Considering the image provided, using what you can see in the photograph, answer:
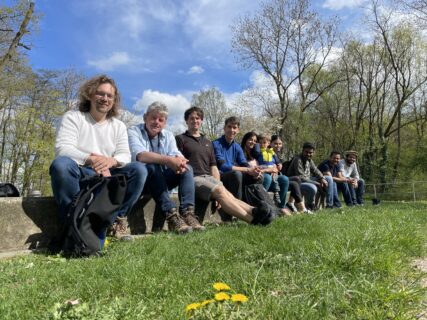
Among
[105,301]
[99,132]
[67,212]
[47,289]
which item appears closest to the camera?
[105,301]

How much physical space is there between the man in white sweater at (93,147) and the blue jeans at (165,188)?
0.46 m

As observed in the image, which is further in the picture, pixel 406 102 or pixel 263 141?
pixel 406 102

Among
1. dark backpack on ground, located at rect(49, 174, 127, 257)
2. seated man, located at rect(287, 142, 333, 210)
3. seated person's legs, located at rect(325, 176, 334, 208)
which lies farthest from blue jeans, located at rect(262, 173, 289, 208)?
dark backpack on ground, located at rect(49, 174, 127, 257)

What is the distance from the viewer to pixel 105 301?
2016 millimetres

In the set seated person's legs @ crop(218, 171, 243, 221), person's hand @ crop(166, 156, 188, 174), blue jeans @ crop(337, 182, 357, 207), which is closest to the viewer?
person's hand @ crop(166, 156, 188, 174)

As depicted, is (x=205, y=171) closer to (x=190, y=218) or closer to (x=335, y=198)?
(x=190, y=218)

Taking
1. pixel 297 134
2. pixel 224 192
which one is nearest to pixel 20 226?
pixel 224 192

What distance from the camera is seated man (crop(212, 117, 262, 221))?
238 inches

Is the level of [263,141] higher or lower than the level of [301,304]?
higher

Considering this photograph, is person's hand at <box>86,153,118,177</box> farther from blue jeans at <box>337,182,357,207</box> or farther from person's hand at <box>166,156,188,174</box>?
blue jeans at <box>337,182,357,207</box>

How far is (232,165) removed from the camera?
6531 millimetres

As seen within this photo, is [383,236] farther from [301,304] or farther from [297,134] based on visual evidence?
[297,134]

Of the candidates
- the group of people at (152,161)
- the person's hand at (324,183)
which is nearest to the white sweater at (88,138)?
the group of people at (152,161)

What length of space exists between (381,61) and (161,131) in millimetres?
30041
